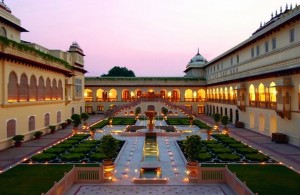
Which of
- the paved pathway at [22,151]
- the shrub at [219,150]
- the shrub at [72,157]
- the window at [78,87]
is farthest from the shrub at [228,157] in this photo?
the window at [78,87]

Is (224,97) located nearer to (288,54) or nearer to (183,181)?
(288,54)

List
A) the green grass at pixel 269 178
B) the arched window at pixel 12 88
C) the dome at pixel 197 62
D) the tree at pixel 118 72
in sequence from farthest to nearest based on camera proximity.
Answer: the tree at pixel 118 72 → the dome at pixel 197 62 → the arched window at pixel 12 88 → the green grass at pixel 269 178

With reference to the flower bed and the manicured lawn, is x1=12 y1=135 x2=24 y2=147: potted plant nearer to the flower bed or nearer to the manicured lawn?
the manicured lawn

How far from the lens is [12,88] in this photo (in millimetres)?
30984

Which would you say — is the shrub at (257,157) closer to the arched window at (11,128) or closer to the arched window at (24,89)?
the arched window at (11,128)

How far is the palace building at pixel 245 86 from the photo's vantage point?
31047 mm

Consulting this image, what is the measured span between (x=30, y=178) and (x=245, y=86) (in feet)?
112

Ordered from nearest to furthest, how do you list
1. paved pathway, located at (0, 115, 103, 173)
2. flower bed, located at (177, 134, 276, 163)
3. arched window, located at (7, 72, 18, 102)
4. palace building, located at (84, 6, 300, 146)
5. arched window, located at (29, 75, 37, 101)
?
paved pathway, located at (0, 115, 103, 173) < flower bed, located at (177, 134, 276, 163) < arched window, located at (7, 72, 18, 102) < palace building, located at (84, 6, 300, 146) < arched window, located at (29, 75, 37, 101)

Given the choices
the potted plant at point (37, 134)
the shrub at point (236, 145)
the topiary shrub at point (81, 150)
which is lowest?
the topiary shrub at point (81, 150)

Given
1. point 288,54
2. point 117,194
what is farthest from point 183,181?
point 288,54

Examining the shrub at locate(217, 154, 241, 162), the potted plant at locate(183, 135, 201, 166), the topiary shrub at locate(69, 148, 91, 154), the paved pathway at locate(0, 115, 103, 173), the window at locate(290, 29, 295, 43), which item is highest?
the window at locate(290, 29, 295, 43)

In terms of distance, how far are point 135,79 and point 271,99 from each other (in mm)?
44203

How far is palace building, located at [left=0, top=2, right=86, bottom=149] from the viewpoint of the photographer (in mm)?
29141

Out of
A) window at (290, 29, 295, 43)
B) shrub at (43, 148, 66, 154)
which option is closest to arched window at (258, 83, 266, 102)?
window at (290, 29, 295, 43)
